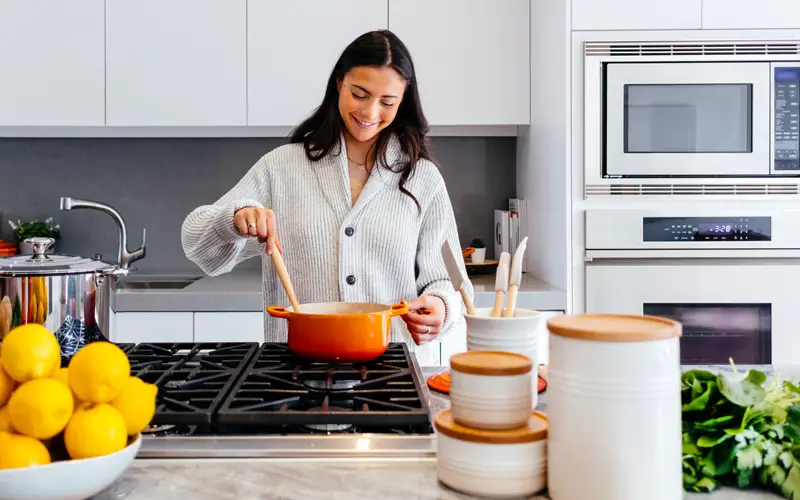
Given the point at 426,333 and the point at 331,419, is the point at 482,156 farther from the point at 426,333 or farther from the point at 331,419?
the point at 331,419

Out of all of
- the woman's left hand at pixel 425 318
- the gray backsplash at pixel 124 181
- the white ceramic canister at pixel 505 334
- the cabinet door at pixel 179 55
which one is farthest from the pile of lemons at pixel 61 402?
the gray backsplash at pixel 124 181

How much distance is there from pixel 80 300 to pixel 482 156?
1.94 m

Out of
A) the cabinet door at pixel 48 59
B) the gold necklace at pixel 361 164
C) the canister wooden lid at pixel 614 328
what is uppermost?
the cabinet door at pixel 48 59

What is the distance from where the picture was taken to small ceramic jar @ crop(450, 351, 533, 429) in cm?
72

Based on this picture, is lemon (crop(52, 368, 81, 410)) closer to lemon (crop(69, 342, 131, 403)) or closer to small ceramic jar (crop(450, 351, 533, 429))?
lemon (crop(69, 342, 131, 403))

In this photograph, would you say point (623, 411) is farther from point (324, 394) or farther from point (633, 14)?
point (633, 14)

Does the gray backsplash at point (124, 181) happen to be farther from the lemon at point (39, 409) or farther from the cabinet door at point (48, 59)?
the lemon at point (39, 409)

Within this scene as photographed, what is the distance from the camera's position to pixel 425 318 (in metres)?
1.46

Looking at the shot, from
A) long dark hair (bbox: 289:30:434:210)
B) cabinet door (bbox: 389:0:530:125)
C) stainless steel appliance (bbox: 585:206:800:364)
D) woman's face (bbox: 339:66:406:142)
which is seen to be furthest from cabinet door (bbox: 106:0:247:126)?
stainless steel appliance (bbox: 585:206:800:364)

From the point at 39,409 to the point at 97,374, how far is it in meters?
0.06

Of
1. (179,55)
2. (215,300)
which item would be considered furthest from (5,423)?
(179,55)

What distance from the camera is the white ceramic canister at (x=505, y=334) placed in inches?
35.2

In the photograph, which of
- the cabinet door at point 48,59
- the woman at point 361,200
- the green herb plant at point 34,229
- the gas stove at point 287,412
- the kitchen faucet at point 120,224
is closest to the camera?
the gas stove at point 287,412

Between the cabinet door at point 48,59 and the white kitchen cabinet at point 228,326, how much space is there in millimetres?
912
